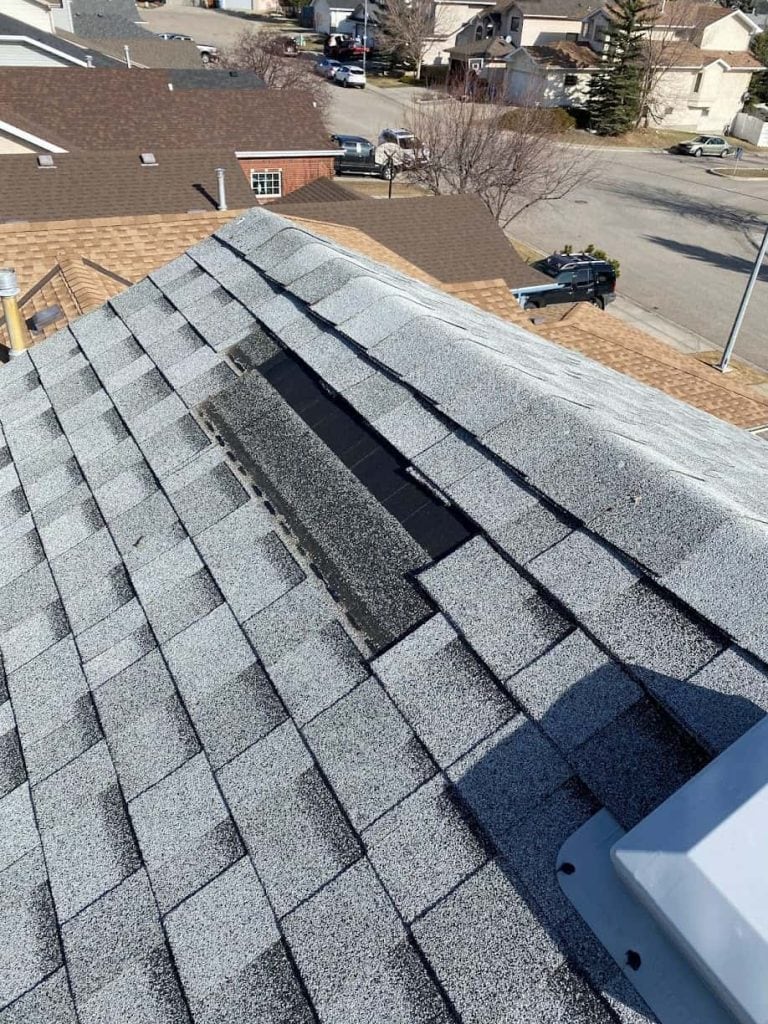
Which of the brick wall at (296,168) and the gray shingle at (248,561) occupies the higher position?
the gray shingle at (248,561)

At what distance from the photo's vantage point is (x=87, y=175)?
19969 mm

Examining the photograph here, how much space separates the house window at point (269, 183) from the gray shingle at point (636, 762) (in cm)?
3058

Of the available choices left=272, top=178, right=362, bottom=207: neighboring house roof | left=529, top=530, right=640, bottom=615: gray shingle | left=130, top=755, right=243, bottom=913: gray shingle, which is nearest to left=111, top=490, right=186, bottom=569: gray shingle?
left=130, top=755, right=243, bottom=913: gray shingle

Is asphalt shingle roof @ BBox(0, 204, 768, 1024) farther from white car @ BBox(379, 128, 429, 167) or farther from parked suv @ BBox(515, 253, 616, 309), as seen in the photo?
white car @ BBox(379, 128, 429, 167)

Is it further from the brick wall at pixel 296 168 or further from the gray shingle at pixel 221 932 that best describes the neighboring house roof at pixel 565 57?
the gray shingle at pixel 221 932

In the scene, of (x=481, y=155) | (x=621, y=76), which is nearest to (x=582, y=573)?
(x=481, y=155)

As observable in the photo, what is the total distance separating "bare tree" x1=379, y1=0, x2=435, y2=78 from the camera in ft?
219

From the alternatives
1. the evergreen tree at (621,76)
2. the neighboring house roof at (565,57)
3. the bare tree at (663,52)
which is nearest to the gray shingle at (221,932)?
the evergreen tree at (621,76)

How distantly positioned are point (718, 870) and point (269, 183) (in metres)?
31.9

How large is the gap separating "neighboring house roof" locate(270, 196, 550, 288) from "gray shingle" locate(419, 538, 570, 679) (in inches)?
585

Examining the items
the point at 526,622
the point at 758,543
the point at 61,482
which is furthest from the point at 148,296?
the point at 758,543

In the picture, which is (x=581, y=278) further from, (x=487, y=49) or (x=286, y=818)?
(x=487, y=49)

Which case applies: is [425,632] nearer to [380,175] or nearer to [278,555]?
[278,555]

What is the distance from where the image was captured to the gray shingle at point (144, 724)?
4320mm
